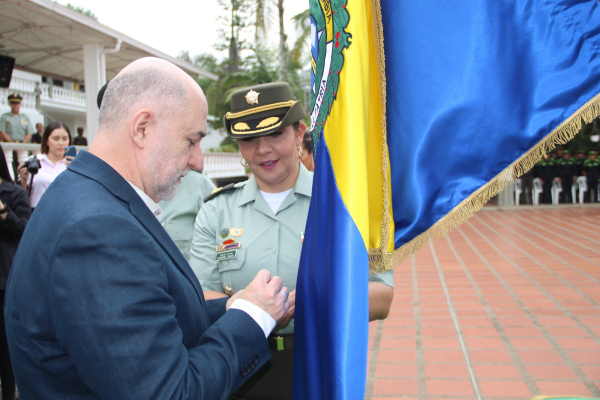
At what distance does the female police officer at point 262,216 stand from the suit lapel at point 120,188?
0.68 metres

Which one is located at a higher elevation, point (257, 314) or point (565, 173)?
point (565, 173)

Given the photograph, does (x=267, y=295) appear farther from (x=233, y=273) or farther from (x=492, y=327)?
(x=492, y=327)

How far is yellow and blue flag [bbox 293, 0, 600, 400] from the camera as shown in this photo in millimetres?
1333

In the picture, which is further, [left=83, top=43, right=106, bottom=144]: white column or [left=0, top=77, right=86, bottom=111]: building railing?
[left=0, top=77, right=86, bottom=111]: building railing

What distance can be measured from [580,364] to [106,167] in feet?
10.3

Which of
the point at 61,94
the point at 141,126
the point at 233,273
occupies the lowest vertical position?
the point at 233,273

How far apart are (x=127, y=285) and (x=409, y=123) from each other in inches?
38.1

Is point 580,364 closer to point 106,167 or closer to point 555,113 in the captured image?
point 555,113

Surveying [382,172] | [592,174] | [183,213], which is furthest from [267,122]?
[592,174]

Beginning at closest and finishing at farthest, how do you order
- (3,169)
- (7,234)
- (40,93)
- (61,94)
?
(7,234) → (3,169) → (40,93) → (61,94)

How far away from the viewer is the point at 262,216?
6.57 feet

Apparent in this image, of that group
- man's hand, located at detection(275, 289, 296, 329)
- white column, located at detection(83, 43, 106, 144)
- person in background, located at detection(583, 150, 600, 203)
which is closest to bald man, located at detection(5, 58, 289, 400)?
man's hand, located at detection(275, 289, 296, 329)

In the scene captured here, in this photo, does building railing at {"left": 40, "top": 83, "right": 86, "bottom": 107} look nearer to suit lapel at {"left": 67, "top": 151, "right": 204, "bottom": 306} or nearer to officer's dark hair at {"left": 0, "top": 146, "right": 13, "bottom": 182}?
officer's dark hair at {"left": 0, "top": 146, "right": 13, "bottom": 182}

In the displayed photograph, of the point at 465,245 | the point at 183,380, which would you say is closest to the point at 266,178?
the point at 183,380
